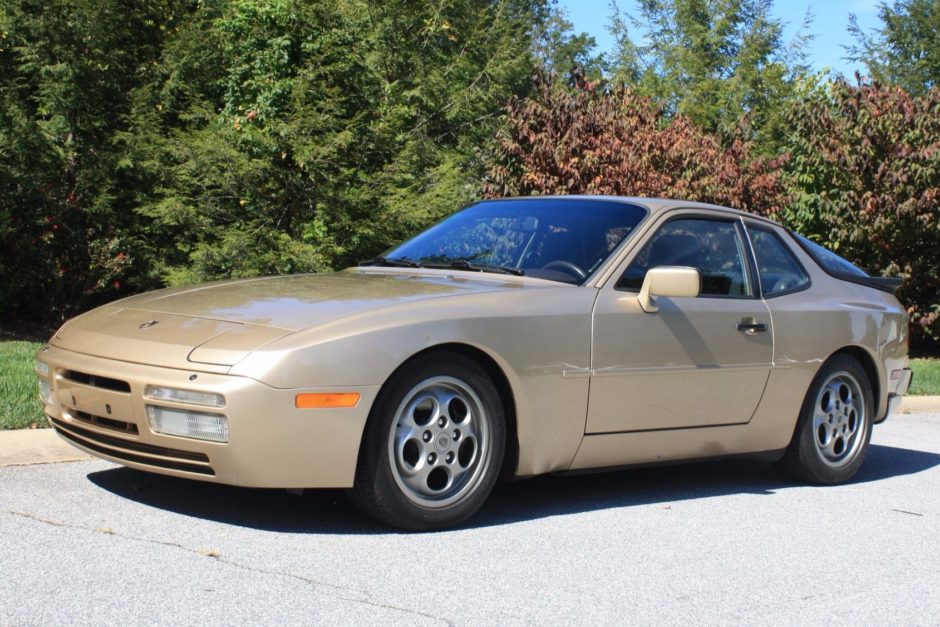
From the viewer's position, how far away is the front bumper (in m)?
4.48

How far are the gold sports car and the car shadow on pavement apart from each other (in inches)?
10.1

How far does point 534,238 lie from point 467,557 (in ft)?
6.67

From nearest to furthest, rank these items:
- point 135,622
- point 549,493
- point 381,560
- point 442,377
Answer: point 135,622 < point 381,560 < point 442,377 < point 549,493

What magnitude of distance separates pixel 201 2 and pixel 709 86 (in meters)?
22.5

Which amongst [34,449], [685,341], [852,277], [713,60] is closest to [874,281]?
[852,277]

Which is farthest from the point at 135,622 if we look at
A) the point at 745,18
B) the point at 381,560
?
the point at 745,18

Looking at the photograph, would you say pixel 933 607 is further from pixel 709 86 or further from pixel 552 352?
pixel 709 86

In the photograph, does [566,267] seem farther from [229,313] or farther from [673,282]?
[229,313]

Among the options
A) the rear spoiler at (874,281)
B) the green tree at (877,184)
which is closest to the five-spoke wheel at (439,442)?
the rear spoiler at (874,281)

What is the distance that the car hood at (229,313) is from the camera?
4.67 meters

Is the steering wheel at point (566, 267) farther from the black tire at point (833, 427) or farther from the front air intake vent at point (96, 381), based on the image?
the front air intake vent at point (96, 381)

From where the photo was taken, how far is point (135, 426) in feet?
15.5

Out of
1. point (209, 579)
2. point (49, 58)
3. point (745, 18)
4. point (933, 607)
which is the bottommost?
point (933, 607)

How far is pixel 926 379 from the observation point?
12.7 m
